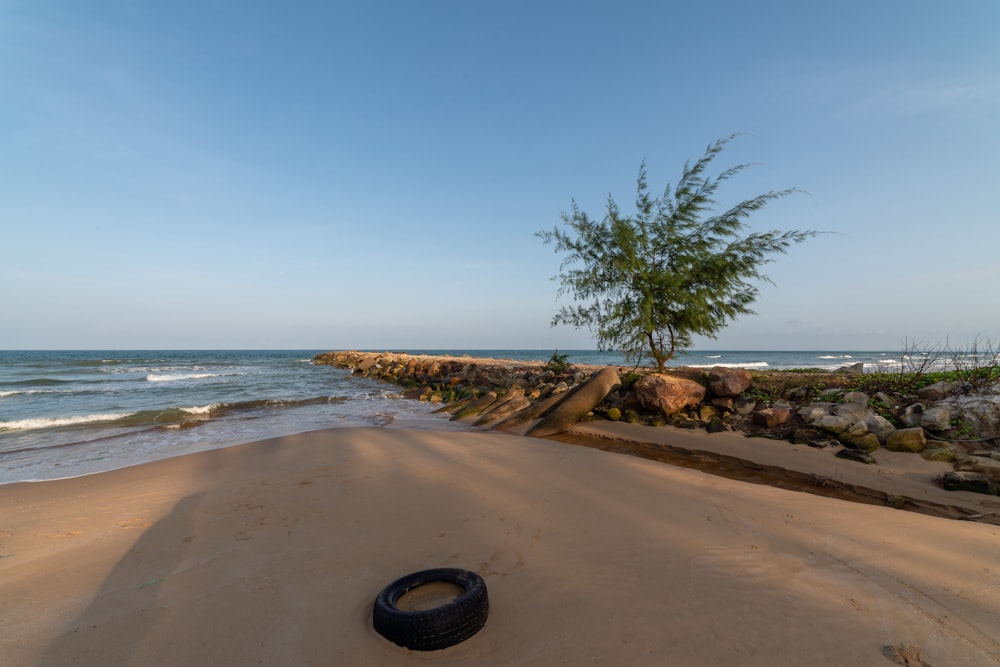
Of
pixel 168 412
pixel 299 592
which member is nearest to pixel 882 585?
pixel 299 592

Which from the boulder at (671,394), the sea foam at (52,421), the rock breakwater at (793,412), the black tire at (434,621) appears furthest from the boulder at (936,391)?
the sea foam at (52,421)

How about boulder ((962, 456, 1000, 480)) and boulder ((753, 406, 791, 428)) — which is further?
boulder ((753, 406, 791, 428))

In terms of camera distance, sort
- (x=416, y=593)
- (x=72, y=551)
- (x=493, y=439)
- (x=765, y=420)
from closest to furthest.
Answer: (x=416, y=593) < (x=72, y=551) < (x=765, y=420) < (x=493, y=439)

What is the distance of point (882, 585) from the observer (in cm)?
295

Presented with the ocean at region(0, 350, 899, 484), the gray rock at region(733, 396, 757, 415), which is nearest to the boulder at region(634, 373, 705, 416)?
the gray rock at region(733, 396, 757, 415)

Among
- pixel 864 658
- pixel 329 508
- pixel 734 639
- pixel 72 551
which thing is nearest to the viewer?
pixel 864 658

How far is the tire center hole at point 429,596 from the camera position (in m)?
2.77

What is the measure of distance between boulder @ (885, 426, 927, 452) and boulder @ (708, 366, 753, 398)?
8.28 feet

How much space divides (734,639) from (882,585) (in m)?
1.45

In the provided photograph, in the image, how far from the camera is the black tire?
7.91 feet

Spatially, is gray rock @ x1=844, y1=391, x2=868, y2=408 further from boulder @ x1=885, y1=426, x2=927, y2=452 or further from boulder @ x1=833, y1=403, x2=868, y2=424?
boulder @ x1=885, y1=426, x2=927, y2=452

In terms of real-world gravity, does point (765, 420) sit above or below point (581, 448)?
above

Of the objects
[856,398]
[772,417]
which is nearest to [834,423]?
[772,417]

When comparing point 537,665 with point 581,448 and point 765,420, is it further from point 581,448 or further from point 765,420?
point 765,420
